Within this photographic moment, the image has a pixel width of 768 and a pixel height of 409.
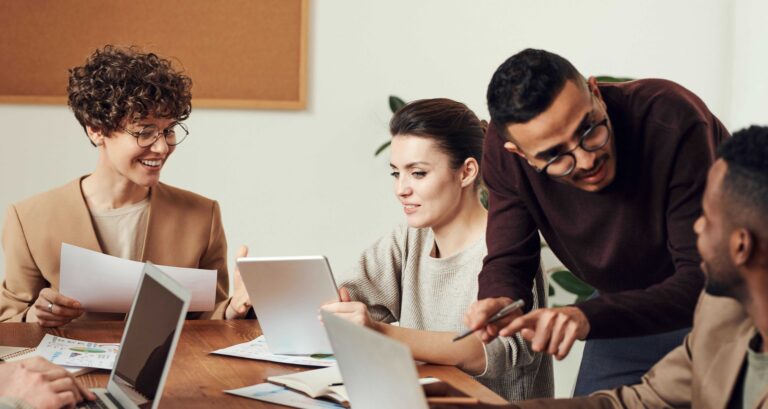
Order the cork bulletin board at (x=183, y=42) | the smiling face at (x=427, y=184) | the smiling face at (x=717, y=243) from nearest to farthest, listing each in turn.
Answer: the smiling face at (x=717, y=243)
the smiling face at (x=427, y=184)
the cork bulletin board at (x=183, y=42)

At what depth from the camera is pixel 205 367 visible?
6.46 ft

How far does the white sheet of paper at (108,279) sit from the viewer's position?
2.23 m

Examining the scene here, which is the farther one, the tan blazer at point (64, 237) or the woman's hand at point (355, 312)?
the tan blazer at point (64, 237)

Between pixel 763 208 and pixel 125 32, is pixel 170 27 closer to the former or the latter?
pixel 125 32

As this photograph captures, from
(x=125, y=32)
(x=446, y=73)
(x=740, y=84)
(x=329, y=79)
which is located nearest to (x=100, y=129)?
(x=125, y=32)

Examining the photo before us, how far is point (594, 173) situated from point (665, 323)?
0.30 metres

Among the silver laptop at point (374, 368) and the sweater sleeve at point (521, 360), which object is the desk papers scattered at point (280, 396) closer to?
the silver laptop at point (374, 368)

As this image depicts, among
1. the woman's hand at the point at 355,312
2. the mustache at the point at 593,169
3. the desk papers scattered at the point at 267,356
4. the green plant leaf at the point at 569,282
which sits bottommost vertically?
the green plant leaf at the point at 569,282

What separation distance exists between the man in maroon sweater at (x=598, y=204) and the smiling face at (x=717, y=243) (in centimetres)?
29

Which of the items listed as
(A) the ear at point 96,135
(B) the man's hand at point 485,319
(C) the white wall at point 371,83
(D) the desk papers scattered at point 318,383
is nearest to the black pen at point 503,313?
(B) the man's hand at point 485,319

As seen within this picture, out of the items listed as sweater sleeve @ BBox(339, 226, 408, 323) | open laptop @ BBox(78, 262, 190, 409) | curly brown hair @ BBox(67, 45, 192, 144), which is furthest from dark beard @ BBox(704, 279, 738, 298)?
curly brown hair @ BBox(67, 45, 192, 144)

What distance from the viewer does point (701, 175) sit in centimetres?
178

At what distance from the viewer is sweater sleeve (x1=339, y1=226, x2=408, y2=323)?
238 cm

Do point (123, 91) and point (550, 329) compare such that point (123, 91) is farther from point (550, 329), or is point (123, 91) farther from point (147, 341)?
point (550, 329)
